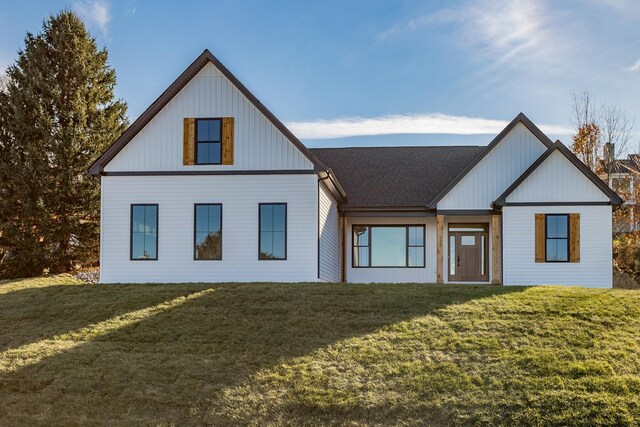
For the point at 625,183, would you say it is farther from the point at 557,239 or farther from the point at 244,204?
the point at 244,204

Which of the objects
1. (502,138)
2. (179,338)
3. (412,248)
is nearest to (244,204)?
(179,338)

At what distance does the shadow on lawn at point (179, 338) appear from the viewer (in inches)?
456

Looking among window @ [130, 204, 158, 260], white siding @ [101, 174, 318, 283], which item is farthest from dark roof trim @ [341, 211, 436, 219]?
window @ [130, 204, 158, 260]

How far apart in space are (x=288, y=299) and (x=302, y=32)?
774 cm

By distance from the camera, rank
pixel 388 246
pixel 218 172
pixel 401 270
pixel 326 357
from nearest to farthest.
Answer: pixel 326 357 → pixel 218 172 → pixel 401 270 → pixel 388 246

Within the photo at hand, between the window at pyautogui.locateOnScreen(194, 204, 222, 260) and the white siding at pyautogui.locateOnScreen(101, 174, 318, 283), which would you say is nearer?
the white siding at pyautogui.locateOnScreen(101, 174, 318, 283)

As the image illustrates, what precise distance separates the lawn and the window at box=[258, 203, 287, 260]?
2.72m

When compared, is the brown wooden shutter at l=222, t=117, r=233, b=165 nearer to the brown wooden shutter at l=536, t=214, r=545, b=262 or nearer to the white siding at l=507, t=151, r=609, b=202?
the white siding at l=507, t=151, r=609, b=202

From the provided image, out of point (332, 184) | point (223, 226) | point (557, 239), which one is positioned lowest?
point (557, 239)

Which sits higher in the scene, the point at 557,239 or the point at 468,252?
the point at 557,239

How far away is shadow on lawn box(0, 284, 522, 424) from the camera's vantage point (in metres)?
11.6

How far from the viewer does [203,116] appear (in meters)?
20.4

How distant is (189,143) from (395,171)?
9.36 meters

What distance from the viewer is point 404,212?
24.3 meters
